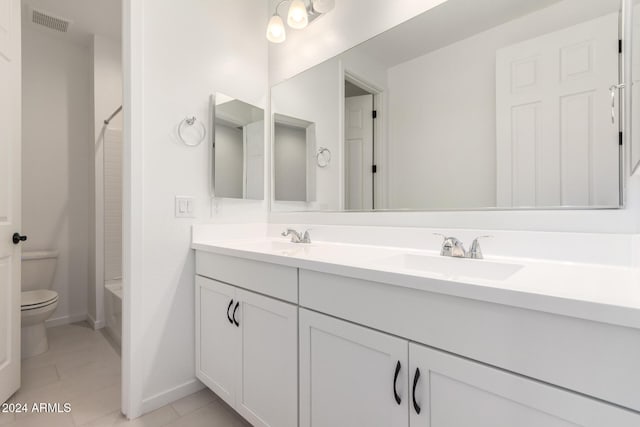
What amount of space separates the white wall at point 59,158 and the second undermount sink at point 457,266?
304 cm

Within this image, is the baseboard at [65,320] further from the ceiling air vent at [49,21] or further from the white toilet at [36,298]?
the ceiling air vent at [49,21]

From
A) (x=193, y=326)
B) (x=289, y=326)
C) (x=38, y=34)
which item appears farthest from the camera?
(x=38, y=34)

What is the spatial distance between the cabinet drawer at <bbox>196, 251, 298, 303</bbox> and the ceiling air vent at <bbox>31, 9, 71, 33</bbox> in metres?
2.48

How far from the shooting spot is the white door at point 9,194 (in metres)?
1.56

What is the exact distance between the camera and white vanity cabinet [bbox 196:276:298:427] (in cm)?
113

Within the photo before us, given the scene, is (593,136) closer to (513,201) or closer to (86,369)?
(513,201)

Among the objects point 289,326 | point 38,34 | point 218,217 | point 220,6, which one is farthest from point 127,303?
point 38,34

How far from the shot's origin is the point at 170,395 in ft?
5.23

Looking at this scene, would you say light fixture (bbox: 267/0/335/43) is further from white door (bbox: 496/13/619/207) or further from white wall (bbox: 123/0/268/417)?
white door (bbox: 496/13/619/207)

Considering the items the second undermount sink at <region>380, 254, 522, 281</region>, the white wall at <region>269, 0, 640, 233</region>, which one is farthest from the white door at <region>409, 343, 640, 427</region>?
the white wall at <region>269, 0, 640, 233</region>

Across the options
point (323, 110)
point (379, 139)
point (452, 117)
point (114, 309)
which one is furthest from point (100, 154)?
point (452, 117)

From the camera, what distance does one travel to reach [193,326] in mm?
1687

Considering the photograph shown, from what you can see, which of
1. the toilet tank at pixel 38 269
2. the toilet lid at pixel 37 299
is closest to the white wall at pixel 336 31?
the toilet lid at pixel 37 299

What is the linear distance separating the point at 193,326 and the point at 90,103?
250 cm
